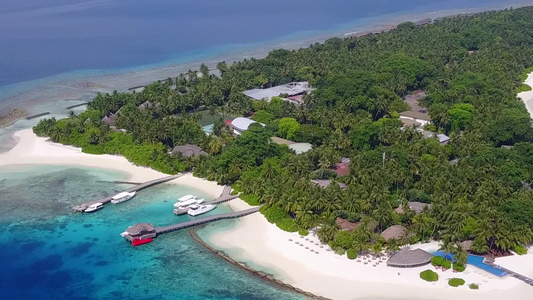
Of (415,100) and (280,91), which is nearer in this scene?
(415,100)

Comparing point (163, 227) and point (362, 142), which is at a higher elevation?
point (362, 142)

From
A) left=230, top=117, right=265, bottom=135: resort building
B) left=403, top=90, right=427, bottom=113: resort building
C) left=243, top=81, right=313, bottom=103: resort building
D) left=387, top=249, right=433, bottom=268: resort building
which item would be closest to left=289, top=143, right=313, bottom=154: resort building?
left=230, top=117, right=265, bottom=135: resort building

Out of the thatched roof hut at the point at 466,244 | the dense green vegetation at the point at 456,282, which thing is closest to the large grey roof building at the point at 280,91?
the thatched roof hut at the point at 466,244

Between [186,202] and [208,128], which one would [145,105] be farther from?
[186,202]

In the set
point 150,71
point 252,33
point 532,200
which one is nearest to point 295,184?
point 532,200

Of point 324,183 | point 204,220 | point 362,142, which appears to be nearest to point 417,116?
point 362,142
